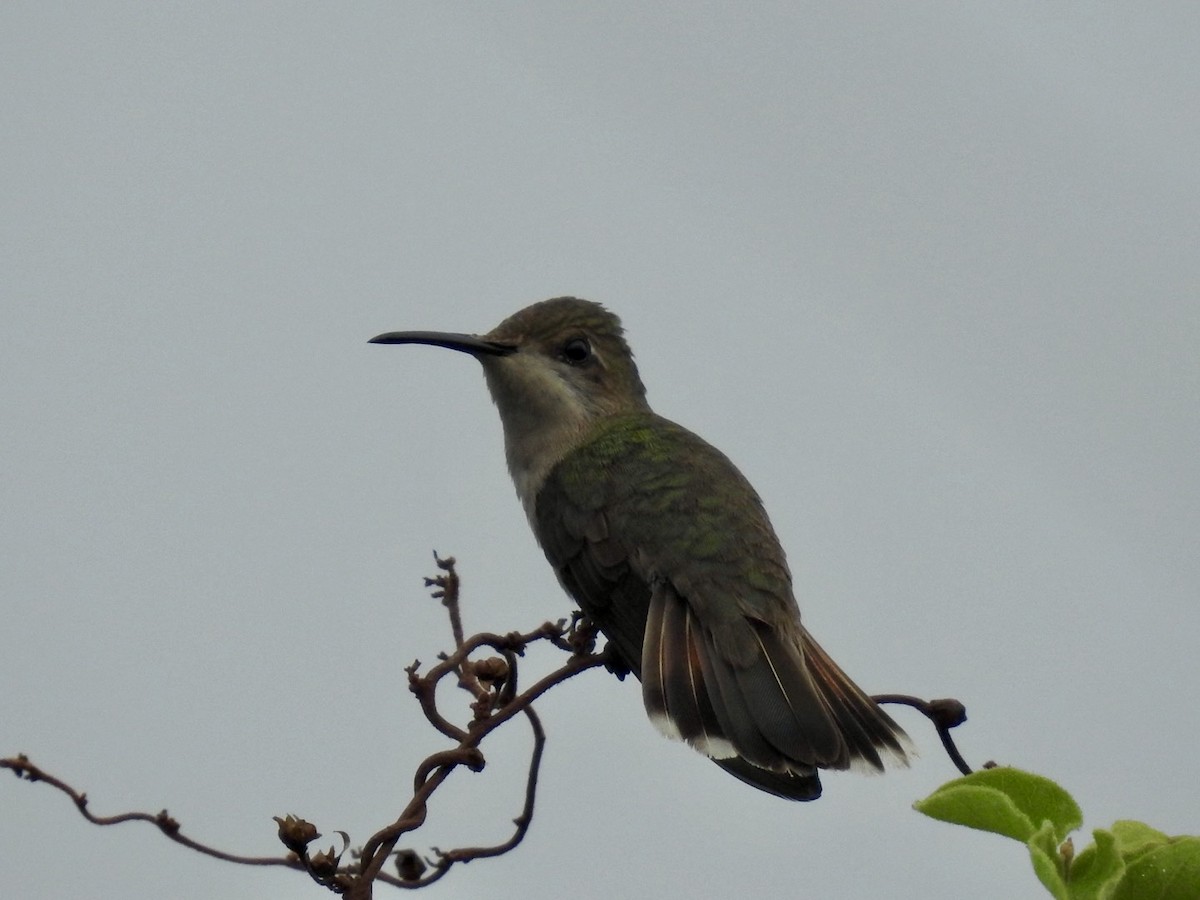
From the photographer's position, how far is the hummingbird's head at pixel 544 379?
5402mm

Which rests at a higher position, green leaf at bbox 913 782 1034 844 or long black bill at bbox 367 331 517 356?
long black bill at bbox 367 331 517 356

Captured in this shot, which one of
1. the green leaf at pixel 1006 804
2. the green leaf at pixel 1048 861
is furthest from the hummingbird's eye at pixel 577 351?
the green leaf at pixel 1048 861

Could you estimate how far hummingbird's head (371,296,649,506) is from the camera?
5.40m

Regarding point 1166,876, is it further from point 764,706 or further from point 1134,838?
point 764,706

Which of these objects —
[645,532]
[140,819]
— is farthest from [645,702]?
[140,819]

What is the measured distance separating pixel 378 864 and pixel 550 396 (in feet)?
12.1

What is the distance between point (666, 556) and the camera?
15.4 feet

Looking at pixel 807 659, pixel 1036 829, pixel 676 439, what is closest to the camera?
pixel 1036 829

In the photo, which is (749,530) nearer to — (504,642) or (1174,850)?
(504,642)

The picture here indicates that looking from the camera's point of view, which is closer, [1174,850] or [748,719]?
[1174,850]

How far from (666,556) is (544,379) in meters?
1.09

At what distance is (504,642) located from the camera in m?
2.63

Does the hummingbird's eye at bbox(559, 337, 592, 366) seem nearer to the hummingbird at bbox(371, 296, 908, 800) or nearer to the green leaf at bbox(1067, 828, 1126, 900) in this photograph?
the hummingbird at bbox(371, 296, 908, 800)

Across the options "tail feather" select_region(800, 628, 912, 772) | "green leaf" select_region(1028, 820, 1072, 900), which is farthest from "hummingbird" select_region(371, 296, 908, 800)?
"green leaf" select_region(1028, 820, 1072, 900)
